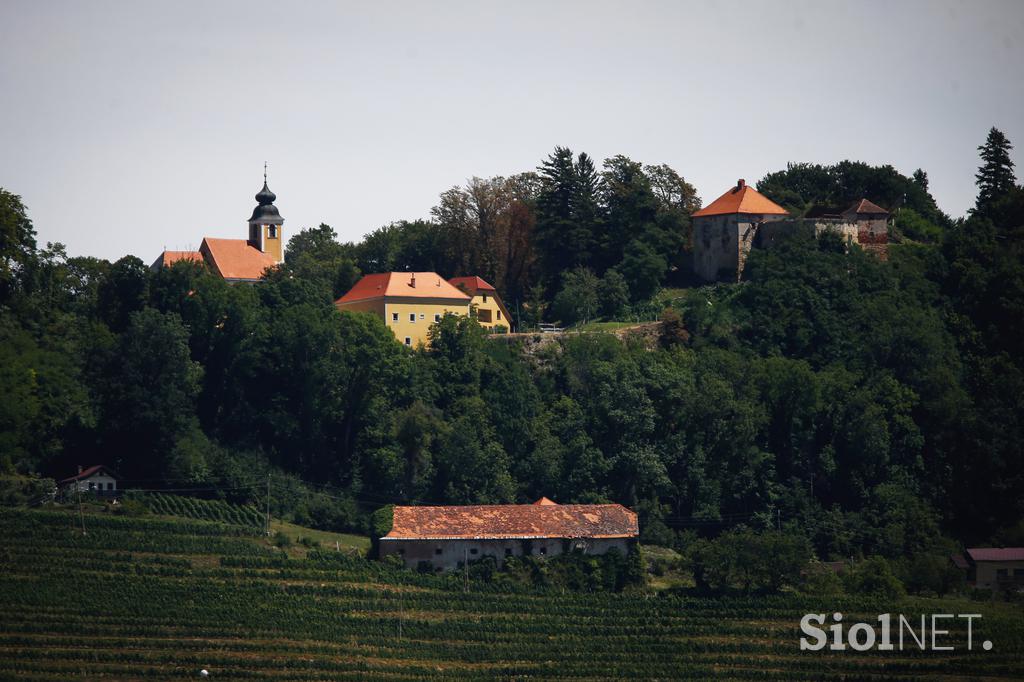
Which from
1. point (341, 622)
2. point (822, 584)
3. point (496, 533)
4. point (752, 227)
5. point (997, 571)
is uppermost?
point (752, 227)

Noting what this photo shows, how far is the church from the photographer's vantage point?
98.1 metres

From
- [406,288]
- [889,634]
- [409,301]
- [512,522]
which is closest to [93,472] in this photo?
[512,522]

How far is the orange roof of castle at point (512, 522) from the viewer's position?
75.9m

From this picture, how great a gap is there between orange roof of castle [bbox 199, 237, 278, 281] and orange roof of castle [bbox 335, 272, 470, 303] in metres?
5.84

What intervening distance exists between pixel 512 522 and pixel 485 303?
21557mm

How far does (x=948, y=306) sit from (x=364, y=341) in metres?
30.3

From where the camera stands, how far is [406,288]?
93438 millimetres

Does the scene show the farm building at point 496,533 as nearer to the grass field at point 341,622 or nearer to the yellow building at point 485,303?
the grass field at point 341,622

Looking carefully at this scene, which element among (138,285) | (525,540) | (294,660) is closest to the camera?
(294,660)

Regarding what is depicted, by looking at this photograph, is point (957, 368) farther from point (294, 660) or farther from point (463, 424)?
point (294, 660)

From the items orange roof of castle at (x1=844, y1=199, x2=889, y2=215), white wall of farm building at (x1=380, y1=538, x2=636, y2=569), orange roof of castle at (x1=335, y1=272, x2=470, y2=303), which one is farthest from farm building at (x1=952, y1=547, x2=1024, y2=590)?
orange roof of castle at (x1=335, y1=272, x2=470, y2=303)

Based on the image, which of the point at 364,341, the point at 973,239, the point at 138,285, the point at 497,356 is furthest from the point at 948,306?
the point at 138,285

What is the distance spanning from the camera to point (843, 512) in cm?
8425

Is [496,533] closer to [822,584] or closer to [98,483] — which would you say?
[822,584]
